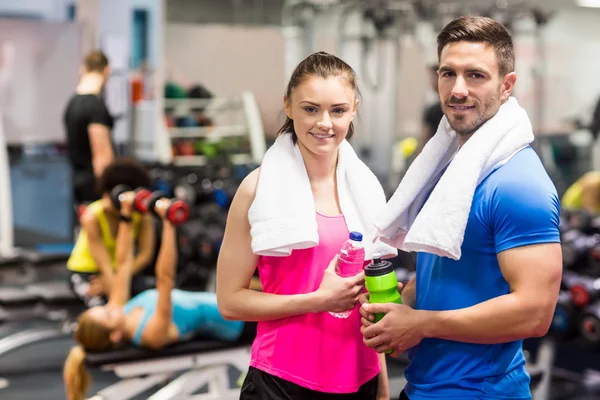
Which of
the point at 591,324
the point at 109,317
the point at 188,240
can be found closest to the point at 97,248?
the point at 109,317

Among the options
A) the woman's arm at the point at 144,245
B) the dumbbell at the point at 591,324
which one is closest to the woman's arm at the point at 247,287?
the woman's arm at the point at 144,245

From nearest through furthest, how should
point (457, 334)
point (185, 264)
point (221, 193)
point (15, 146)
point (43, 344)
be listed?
point (457, 334) → point (43, 344) → point (185, 264) → point (221, 193) → point (15, 146)

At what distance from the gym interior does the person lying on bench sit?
4.83 ft

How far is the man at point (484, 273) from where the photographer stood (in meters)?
1.33

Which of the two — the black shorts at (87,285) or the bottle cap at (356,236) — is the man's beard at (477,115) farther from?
the black shorts at (87,285)

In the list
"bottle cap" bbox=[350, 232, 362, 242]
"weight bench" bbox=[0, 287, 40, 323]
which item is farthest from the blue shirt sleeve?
"weight bench" bbox=[0, 287, 40, 323]

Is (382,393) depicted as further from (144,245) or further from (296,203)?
(144,245)

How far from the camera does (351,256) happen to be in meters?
1.56

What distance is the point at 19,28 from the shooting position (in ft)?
23.1

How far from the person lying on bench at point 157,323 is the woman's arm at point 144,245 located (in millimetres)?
621

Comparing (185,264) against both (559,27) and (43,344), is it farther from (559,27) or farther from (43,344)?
(559,27)

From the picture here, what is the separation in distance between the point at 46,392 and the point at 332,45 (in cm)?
483

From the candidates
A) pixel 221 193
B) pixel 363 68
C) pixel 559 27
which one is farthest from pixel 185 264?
pixel 559 27

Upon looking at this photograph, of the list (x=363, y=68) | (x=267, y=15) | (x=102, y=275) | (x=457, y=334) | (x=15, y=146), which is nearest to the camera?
(x=457, y=334)
